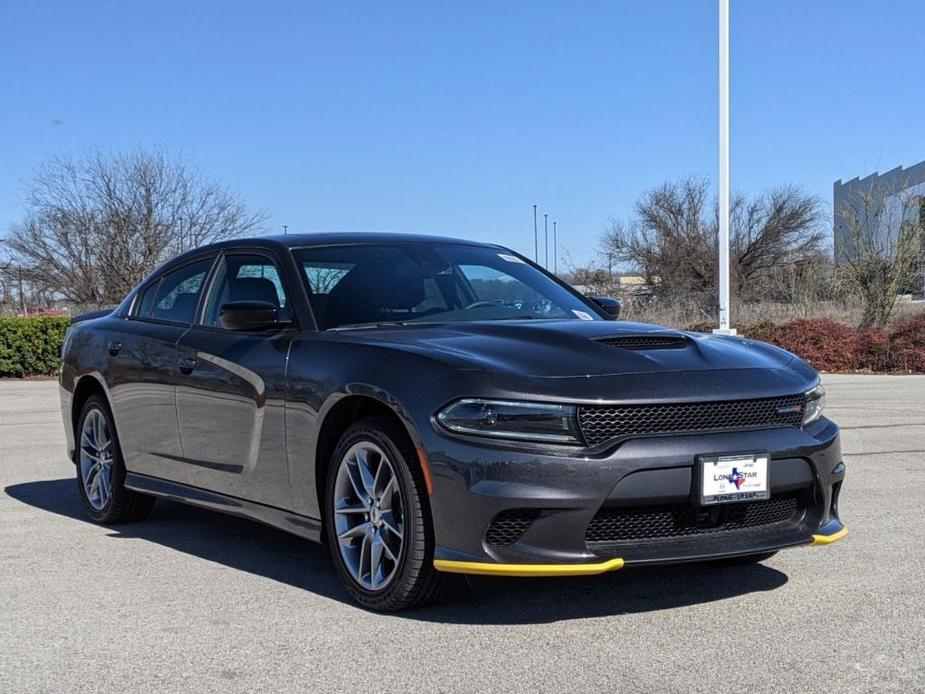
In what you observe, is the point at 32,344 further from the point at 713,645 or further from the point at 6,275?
the point at 713,645

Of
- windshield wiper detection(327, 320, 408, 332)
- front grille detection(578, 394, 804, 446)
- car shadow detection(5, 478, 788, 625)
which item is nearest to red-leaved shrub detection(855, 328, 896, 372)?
car shadow detection(5, 478, 788, 625)

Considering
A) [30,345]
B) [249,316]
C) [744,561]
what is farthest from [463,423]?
[30,345]

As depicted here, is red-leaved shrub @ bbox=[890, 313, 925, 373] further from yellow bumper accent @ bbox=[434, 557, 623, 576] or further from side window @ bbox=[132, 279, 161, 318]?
yellow bumper accent @ bbox=[434, 557, 623, 576]

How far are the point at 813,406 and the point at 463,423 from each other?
5.00 ft

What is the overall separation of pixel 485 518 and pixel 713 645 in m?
0.92

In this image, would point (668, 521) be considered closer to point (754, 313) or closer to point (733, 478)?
point (733, 478)

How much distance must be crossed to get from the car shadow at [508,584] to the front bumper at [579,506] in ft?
1.40

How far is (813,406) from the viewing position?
15.7 feet

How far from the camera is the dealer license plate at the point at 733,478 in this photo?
423 centimetres

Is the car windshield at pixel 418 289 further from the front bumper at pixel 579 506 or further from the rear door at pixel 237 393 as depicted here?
the front bumper at pixel 579 506

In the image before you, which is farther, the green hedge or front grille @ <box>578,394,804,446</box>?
the green hedge

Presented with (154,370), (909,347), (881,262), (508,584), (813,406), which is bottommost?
(508,584)

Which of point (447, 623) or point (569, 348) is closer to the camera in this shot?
point (447, 623)

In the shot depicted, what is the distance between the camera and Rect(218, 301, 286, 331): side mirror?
5.32m
